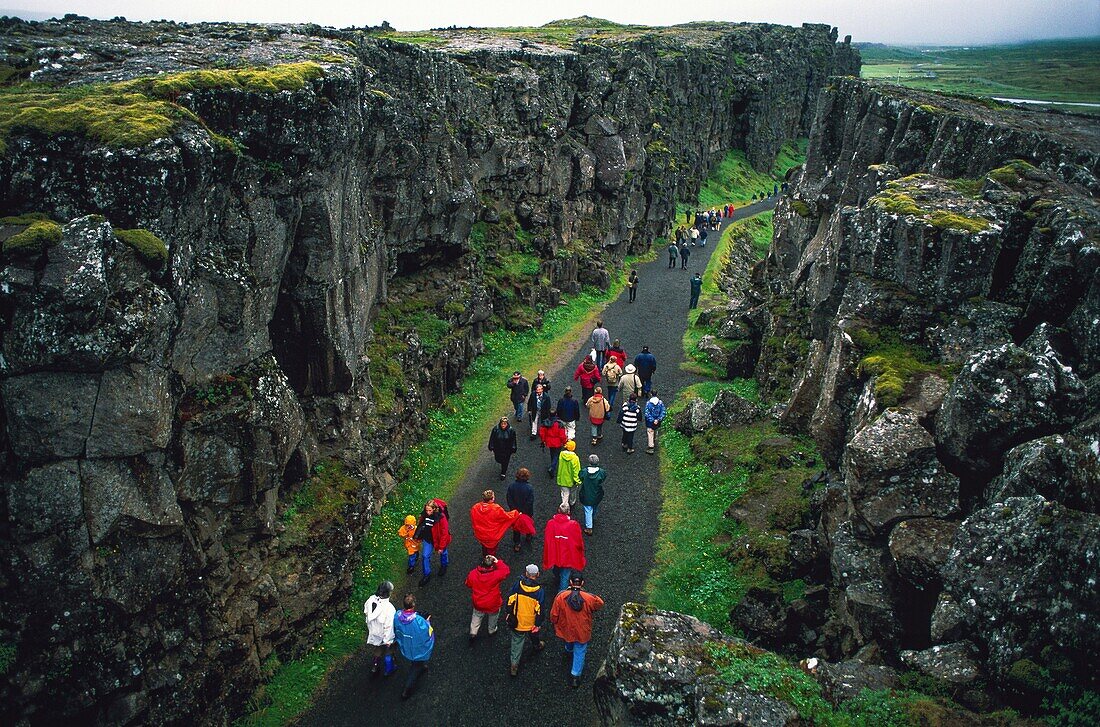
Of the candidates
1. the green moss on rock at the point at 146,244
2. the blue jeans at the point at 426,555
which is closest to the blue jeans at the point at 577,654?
the blue jeans at the point at 426,555

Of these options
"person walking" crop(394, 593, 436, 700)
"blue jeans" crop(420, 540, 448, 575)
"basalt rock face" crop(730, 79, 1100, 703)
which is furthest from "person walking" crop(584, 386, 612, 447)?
"person walking" crop(394, 593, 436, 700)

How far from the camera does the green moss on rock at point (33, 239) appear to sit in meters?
10.8

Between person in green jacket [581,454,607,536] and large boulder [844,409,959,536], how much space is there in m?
6.44

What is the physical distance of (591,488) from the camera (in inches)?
727

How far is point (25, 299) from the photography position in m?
10.8

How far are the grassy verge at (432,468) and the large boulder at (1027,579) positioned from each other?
12389 mm

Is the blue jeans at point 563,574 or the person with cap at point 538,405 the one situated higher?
the person with cap at point 538,405

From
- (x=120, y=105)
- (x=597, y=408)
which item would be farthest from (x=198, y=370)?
(x=597, y=408)

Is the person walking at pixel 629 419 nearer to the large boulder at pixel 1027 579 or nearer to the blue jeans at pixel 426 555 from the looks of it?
the blue jeans at pixel 426 555

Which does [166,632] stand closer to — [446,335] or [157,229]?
[157,229]

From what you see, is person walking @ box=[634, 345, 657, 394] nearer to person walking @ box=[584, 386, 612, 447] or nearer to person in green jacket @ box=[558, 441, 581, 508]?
person walking @ box=[584, 386, 612, 447]

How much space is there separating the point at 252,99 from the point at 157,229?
4.58 m

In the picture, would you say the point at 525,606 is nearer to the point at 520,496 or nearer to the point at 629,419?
the point at 520,496

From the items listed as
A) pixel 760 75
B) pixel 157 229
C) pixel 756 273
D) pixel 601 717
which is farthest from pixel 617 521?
pixel 760 75
